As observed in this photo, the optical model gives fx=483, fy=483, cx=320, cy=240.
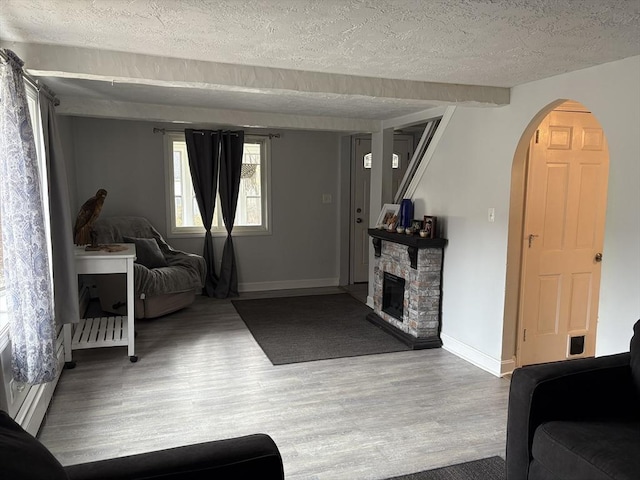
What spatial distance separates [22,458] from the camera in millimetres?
1176

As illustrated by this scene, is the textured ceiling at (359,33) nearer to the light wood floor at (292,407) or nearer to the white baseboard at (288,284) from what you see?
the light wood floor at (292,407)

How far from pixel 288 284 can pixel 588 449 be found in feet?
16.6

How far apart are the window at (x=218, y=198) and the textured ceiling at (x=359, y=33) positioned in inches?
126

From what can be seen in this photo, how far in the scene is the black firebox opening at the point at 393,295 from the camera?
4.55 m

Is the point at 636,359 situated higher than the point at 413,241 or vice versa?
the point at 413,241

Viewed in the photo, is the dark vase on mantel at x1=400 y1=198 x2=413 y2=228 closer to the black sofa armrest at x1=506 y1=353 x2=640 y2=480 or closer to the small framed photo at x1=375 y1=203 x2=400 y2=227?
the small framed photo at x1=375 y1=203 x2=400 y2=227

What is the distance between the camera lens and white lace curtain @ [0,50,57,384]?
234cm

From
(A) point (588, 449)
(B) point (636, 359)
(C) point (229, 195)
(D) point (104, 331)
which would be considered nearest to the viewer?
(A) point (588, 449)

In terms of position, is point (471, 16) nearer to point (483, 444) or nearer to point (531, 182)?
point (531, 182)

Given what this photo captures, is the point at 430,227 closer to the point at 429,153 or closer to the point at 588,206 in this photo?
the point at 429,153

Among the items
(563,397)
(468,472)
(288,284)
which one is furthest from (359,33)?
(288,284)

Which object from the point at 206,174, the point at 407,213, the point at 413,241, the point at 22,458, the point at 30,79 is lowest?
the point at 22,458

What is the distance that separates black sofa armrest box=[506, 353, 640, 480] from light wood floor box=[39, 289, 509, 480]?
0.58 meters

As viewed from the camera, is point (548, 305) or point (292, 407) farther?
point (548, 305)
